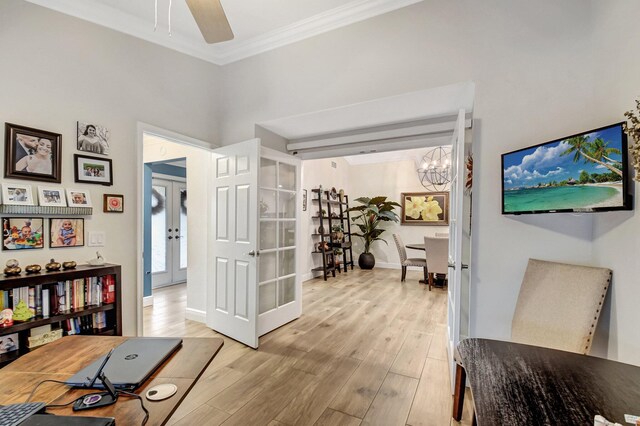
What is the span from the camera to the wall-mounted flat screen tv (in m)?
1.35

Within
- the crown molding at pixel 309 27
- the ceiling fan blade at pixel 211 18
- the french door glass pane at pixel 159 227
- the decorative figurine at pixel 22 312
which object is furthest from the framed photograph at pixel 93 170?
the french door glass pane at pixel 159 227

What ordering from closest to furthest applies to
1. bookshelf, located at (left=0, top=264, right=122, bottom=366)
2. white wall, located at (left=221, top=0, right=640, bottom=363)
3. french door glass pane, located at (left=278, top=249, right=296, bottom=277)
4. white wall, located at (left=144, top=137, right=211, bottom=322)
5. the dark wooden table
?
the dark wooden table → white wall, located at (left=221, top=0, right=640, bottom=363) → bookshelf, located at (left=0, top=264, right=122, bottom=366) → french door glass pane, located at (left=278, top=249, right=296, bottom=277) → white wall, located at (left=144, top=137, right=211, bottom=322)

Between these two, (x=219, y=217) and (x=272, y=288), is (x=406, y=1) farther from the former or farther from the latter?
(x=272, y=288)

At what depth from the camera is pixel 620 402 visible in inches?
33.8

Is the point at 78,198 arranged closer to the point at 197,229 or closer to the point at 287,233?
the point at 197,229

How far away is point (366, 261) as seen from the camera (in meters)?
6.90

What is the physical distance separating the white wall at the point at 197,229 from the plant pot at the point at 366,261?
13.8 feet

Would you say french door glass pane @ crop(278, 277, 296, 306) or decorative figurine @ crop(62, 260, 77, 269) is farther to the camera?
french door glass pane @ crop(278, 277, 296, 306)

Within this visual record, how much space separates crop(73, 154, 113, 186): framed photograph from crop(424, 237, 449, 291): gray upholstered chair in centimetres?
442

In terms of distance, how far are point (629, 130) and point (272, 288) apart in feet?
10.1

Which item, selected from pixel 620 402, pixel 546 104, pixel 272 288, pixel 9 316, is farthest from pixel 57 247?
pixel 546 104

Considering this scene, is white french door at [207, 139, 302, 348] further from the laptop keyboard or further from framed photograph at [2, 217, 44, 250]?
the laptop keyboard

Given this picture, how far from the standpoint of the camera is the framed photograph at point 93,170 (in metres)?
2.23

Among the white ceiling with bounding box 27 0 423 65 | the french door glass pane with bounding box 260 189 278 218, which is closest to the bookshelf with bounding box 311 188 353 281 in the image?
the french door glass pane with bounding box 260 189 278 218
